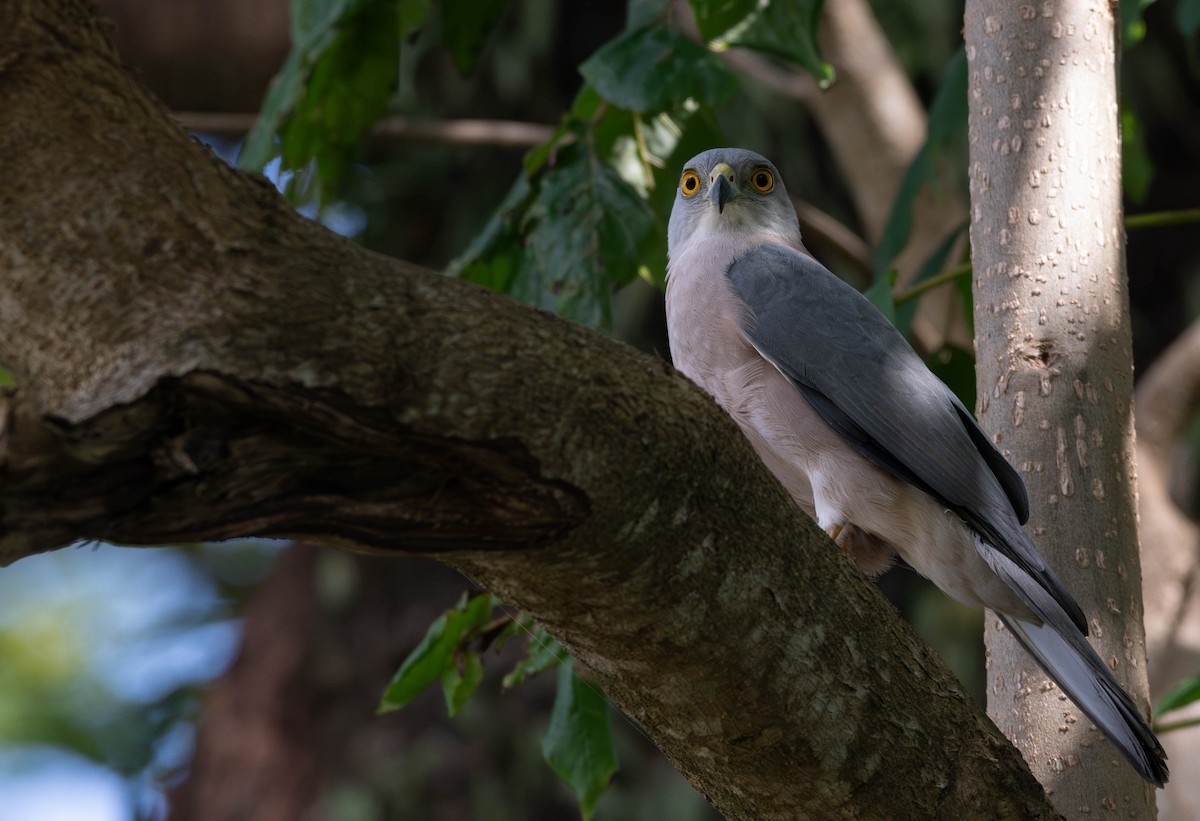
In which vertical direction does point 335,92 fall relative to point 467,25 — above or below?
below

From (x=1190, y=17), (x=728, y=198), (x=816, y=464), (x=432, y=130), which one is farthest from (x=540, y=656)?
(x=432, y=130)

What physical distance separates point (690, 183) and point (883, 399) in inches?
46.5

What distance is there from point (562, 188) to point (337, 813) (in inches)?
176

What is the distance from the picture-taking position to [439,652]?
3.16 metres

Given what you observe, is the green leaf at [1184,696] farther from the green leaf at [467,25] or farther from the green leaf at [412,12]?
the green leaf at [412,12]

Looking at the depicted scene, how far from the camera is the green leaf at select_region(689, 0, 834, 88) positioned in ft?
11.0

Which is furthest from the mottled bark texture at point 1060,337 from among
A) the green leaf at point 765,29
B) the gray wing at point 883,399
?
the green leaf at point 765,29

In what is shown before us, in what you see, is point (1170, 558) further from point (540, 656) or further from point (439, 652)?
point (439, 652)

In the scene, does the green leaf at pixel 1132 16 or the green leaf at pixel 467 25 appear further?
the green leaf at pixel 467 25

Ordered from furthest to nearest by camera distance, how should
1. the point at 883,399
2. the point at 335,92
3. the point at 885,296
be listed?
the point at 335,92, the point at 885,296, the point at 883,399

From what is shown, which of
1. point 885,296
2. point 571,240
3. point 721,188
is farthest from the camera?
point 721,188

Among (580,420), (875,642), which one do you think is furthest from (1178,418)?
(580,420)

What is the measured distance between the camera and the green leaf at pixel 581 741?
2.99 meters

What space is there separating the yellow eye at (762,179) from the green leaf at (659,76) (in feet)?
1.40
